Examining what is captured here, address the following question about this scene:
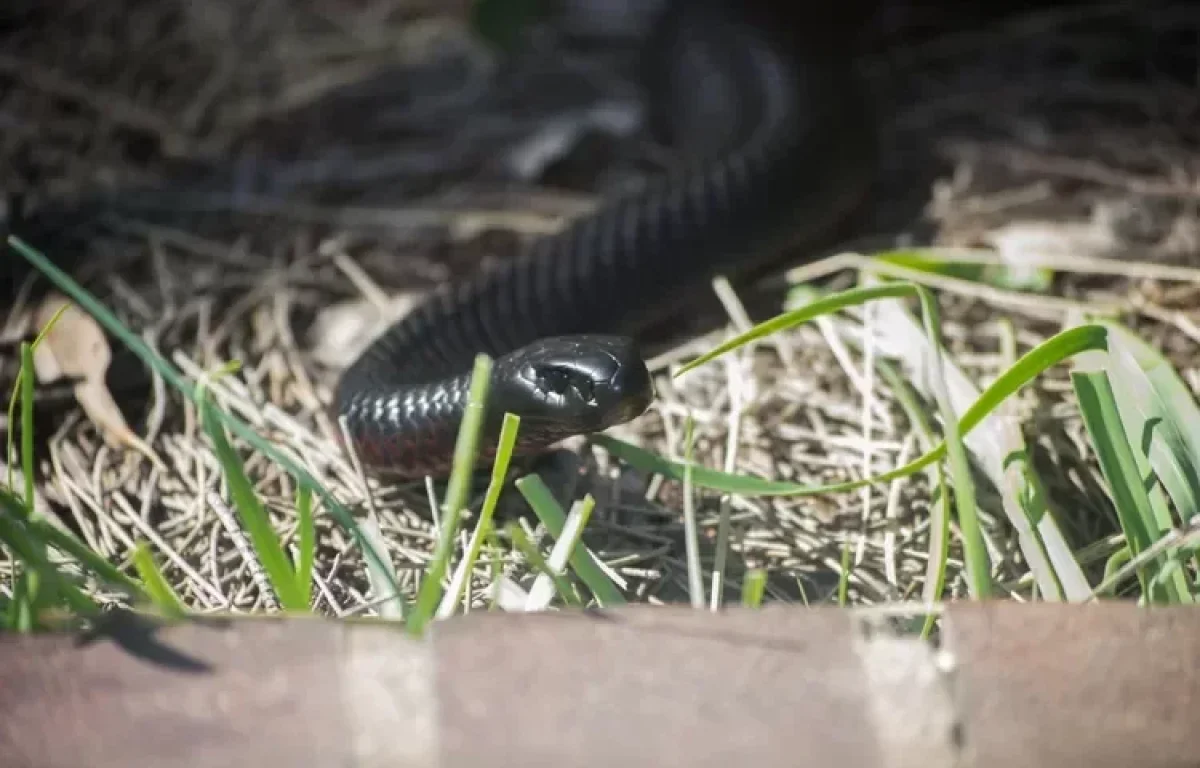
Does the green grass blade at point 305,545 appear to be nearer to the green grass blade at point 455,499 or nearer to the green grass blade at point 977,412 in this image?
the green grass blade at point 455,499

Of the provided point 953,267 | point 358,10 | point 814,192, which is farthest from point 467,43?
point 953,267

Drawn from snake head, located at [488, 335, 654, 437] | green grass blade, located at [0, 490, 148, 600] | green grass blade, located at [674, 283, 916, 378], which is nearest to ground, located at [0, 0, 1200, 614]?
snake head, located at [488, 335, 654, 437]

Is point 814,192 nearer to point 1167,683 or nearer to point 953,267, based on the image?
point 953,267

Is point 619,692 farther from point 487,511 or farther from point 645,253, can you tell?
point 645,253

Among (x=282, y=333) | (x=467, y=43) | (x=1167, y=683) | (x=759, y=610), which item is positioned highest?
(x=467, y=43)

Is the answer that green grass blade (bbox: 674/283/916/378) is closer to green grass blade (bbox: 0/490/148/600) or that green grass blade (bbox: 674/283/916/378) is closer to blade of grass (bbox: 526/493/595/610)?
blade of grass (bbox: 526/493/595/610)

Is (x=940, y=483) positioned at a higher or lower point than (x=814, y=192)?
lower

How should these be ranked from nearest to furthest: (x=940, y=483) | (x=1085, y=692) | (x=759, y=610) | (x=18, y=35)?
(x=1085, y=692) < (x=759, y=610) < (x=940, y=483) < (x=18, y=35)
